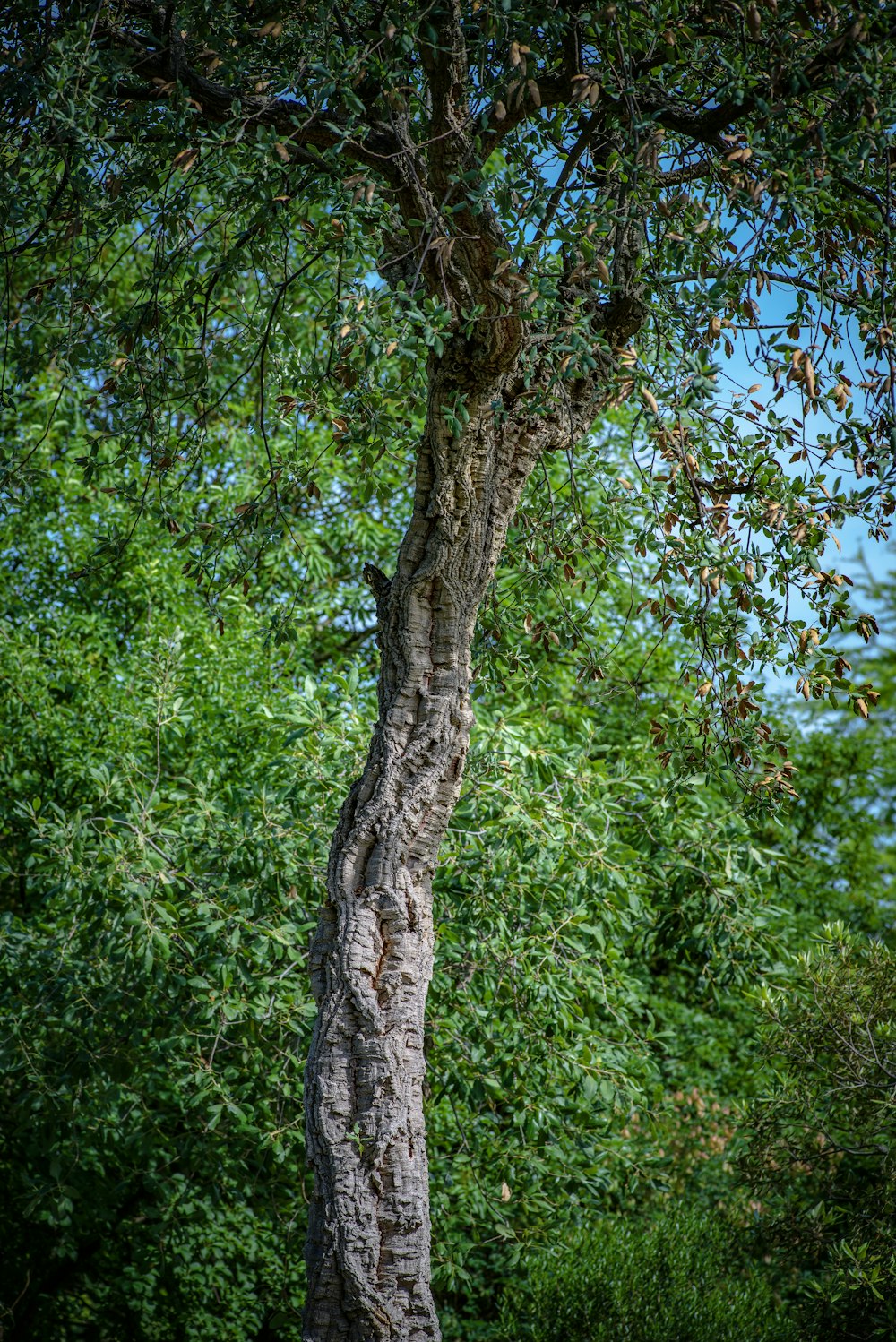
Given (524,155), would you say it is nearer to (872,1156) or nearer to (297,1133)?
(297,1133)

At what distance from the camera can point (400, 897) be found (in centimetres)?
324

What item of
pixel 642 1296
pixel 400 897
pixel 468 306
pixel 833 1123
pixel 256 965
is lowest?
pixel 642 1296

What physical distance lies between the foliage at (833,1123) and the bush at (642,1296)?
310 millimetres

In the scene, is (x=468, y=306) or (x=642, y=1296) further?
(x=642, y=1296)

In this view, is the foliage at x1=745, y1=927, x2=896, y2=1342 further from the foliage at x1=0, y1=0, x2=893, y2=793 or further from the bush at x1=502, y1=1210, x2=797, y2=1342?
the foliage at x1=0, y1=0, x2=893, y2=793

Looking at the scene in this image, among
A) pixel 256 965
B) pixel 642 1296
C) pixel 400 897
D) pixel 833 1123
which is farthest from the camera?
pixel 833 1123

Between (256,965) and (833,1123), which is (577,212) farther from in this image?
(833,1123)

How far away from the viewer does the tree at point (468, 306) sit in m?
2.98

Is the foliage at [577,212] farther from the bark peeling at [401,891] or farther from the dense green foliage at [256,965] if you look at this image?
the dense green foliage at [256,965]

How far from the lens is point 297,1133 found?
449 cm

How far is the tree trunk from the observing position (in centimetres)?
298

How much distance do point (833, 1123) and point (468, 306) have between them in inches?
167

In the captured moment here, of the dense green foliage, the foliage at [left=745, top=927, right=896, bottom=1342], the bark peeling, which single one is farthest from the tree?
the foliage at [left=745, top=927, right=896, bottom=1342]

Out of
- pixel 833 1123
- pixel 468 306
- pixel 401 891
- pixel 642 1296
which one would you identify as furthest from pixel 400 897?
pixel 833 1123
